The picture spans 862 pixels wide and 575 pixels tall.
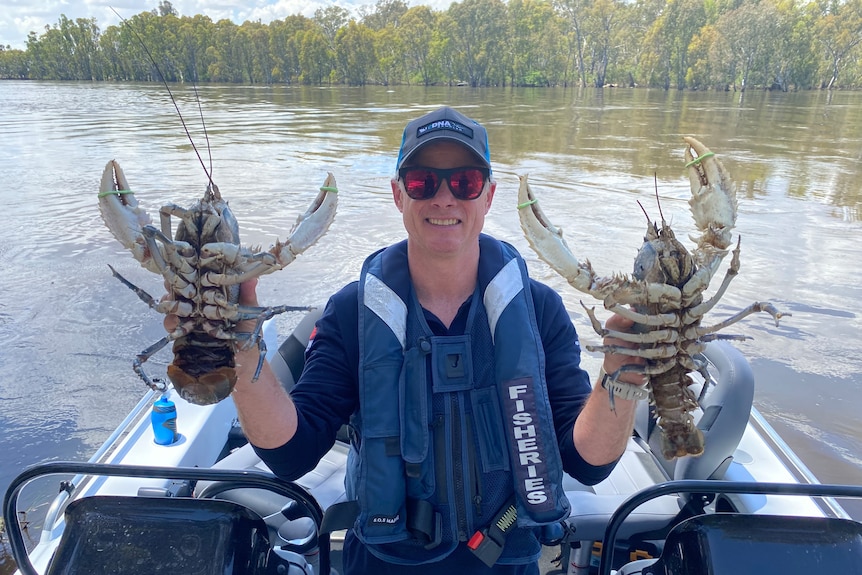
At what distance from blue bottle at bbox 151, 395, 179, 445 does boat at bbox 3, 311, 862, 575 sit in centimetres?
5

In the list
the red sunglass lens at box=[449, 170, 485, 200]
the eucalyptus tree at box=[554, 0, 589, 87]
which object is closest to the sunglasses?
the red sunglass lens at box=[449, 170, 485, 200]

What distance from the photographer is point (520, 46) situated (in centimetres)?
9062

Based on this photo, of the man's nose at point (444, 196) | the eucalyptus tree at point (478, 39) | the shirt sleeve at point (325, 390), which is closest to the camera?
the shirt sleeve at point (325, 390)

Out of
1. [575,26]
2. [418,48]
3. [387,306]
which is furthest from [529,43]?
[387,306]

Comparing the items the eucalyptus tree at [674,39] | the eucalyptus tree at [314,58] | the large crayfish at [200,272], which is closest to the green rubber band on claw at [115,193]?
the large crayfish at [200,272]

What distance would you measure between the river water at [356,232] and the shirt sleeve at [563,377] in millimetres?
3783

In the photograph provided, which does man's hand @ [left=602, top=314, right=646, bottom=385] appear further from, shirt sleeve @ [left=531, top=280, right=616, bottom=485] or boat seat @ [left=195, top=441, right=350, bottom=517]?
boat seat @ [left=195, top=441, right=350, bottom=517]

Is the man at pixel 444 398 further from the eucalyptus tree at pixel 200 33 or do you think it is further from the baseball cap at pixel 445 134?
the eucalyptus tree at pixel 200 33

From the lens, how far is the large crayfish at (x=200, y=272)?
205 centimetres

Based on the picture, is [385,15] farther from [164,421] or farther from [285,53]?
[164,421]

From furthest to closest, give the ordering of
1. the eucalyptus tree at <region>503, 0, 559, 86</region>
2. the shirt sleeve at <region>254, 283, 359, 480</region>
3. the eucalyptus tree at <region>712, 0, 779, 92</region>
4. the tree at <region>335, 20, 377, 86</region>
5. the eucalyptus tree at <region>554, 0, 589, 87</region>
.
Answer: the tree at <region>335, 20, 377, 86</region> → the eucalyptus tree at <region>554, 0, 589, 87</region> → the eucalyptus tree at <region>503, 0, 559, 86</region> → the eucalyptus tree at <region>712, 0, 779, 92</region> → the shirt sleeve at <region>254, 283, 359, 480</region>

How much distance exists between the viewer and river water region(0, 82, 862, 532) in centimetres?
584

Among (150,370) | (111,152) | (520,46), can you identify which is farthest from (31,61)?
(150,370)

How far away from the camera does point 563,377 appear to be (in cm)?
255
